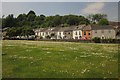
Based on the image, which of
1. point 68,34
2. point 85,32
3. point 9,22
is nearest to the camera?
point 85,32

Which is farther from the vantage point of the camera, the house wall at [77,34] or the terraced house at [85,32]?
the house wall at [77,34]

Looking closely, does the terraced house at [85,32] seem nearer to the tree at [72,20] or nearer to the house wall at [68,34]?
the house wall at [68,34]

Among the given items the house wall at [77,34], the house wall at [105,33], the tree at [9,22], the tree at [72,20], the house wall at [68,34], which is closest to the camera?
the house wall at [105,33]

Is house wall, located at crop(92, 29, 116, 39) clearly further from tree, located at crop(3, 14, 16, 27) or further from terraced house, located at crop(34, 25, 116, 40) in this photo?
tree, located at crop(3, 14, 16, 27)

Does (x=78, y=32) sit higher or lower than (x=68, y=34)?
higher

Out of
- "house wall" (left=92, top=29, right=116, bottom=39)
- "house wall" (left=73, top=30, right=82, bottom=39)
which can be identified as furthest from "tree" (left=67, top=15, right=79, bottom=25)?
"house wall" (left=92, top=29, right=116, bottom=39)

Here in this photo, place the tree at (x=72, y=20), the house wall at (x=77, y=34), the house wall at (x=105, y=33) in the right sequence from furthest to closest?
1. the tree at (x=72, y=20)
2. the house wall at (x=77, y=34)
3. the house wall at (x=105, y=33)

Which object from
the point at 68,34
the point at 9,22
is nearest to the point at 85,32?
the point at 68,34

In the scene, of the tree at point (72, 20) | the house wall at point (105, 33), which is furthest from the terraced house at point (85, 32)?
the tree at point (72, 20)

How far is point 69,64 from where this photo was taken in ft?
68.4

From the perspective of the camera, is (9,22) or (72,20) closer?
(9,22)

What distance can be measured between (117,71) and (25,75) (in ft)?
22.0

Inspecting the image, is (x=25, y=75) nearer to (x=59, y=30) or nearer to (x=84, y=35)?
(x=84, y=35)

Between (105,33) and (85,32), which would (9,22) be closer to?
(85,32)
